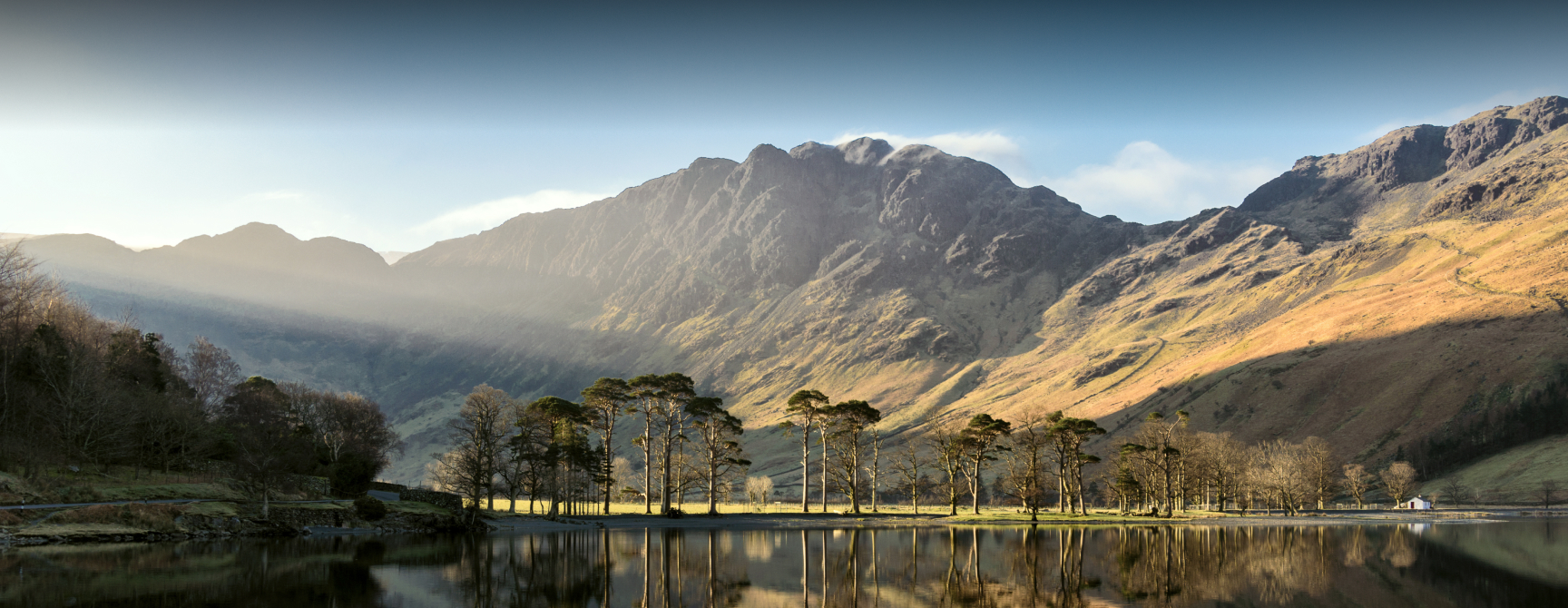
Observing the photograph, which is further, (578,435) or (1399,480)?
(1399,480)

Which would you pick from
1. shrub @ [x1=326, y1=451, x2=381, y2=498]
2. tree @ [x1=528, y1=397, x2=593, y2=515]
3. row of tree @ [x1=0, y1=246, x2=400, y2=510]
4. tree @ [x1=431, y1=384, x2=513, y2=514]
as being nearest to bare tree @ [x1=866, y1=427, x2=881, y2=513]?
tree @ [x1=528, y1=397, x2=593, y2=515]

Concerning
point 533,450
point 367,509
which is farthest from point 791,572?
point 533,450

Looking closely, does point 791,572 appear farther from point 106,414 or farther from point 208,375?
point 208,375

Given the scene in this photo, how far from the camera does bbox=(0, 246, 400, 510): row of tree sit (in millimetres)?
64688

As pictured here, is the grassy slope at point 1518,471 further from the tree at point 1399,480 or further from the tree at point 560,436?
the tree at point 560,436

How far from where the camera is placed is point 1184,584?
35000mm

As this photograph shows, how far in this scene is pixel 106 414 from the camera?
66.6m

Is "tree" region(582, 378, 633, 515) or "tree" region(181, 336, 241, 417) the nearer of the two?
"tree" region(582, 378, 633, 515)

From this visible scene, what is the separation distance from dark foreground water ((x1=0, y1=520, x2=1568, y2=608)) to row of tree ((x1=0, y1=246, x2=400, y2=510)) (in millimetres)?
20108

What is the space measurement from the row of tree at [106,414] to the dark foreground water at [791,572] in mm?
20108

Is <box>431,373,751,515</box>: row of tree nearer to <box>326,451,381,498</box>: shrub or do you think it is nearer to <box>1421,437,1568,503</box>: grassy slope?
<box>326,451,381,498</box>: shrub

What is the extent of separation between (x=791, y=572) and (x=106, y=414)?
2369 inches

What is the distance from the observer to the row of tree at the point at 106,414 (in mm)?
64688

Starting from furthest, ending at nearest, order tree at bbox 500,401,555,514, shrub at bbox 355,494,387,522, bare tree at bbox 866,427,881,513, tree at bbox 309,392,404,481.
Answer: tree at bbox 309,392,404,481 < bare tree at bbox 866,427,881,513 < tree at bbox 500,401,555,514 < shrub at bbox 355,494,387,522
